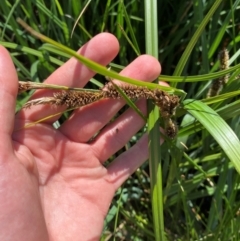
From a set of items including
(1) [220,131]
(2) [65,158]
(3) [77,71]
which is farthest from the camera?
(2) [65,158]

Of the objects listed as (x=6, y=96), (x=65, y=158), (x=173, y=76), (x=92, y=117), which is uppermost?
Result: (x=173, y=76)

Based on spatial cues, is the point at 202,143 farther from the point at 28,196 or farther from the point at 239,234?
the point at 28,196

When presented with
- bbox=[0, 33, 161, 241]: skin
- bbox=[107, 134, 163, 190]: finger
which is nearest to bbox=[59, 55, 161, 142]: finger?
bbox=[0, 33, 161, 241]: skin

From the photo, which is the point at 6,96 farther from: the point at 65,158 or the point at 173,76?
the point at 173,76

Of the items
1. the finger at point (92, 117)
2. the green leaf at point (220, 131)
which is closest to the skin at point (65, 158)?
the finger at point (92, 117)

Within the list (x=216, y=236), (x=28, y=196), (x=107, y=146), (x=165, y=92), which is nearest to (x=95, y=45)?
(x=165, y=92)

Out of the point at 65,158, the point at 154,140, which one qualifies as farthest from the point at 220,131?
the point at 65,158
